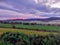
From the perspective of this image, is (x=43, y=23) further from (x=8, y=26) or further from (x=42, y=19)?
(x=8, y=26)

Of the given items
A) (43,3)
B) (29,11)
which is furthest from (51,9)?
(29,11)

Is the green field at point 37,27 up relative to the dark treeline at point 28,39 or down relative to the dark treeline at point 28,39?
up

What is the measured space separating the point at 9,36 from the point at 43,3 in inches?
17.4

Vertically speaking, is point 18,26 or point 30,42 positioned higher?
point 18,26

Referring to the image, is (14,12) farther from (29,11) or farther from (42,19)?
(42,19)

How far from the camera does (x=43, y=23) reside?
1556mm

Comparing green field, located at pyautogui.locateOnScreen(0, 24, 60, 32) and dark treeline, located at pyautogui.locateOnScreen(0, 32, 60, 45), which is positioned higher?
green field, located at pyautogui.locateOnScreen(0, 24, 60, 32)

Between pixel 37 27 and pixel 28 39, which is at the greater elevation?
pixel 37 27

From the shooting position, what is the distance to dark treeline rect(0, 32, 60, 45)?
1502 millimetres

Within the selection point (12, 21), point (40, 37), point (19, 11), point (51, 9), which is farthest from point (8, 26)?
point (51, 9)

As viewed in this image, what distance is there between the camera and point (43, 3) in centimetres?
157

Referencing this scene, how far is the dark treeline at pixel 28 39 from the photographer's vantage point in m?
1.50

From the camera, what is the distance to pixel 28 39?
4.99 ft

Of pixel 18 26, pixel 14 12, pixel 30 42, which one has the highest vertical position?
pixel 14 12
